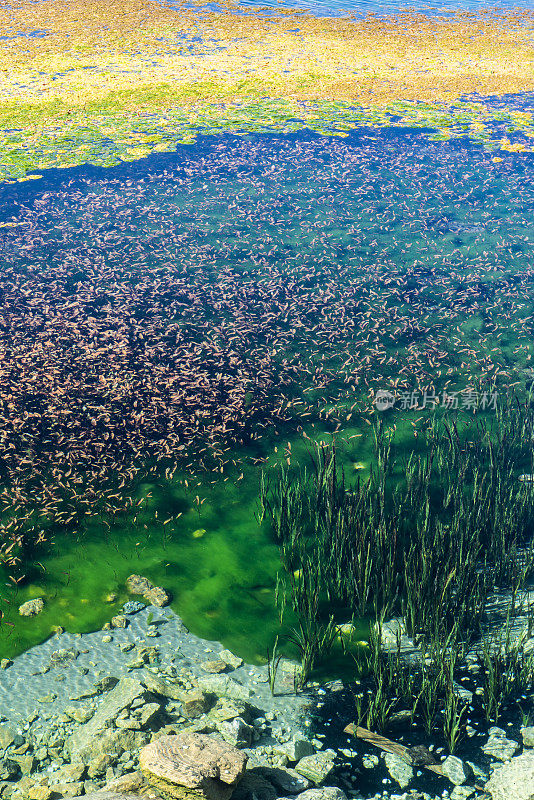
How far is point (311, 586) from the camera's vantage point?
4121mm

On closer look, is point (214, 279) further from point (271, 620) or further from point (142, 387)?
point (271, 620)

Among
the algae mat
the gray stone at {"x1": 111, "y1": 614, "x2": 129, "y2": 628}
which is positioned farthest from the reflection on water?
the gray stone at {"x1": 111, "y1": 614, "x2": 129, "y2": 628}

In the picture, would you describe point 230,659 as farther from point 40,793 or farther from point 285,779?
point 40,793

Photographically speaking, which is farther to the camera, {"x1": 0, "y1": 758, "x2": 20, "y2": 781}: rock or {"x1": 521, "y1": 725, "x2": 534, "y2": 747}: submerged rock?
{"x1": 521, "y1": 725, "x2": 534, "y2": 747}: submerged rock

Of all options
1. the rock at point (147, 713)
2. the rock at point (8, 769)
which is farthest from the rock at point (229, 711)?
the rock at point (8, 769)

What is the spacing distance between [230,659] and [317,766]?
36.3 inches

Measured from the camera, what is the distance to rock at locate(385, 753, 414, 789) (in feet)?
10.4

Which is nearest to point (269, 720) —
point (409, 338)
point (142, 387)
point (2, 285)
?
point (142, 387)

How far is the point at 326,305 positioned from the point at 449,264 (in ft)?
7.04

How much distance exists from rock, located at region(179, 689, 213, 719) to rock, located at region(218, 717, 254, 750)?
21cm

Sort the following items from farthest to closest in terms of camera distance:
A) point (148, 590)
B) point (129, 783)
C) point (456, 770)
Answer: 1. point (148, 590)
2. point (456, 770)
3. point (129, 783)

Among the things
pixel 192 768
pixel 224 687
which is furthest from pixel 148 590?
pixel 192 768

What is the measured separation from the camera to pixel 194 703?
3.50 metres

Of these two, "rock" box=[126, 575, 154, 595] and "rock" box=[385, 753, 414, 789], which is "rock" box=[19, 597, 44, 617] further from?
"rock" box=[385, 753, 414, 789]
